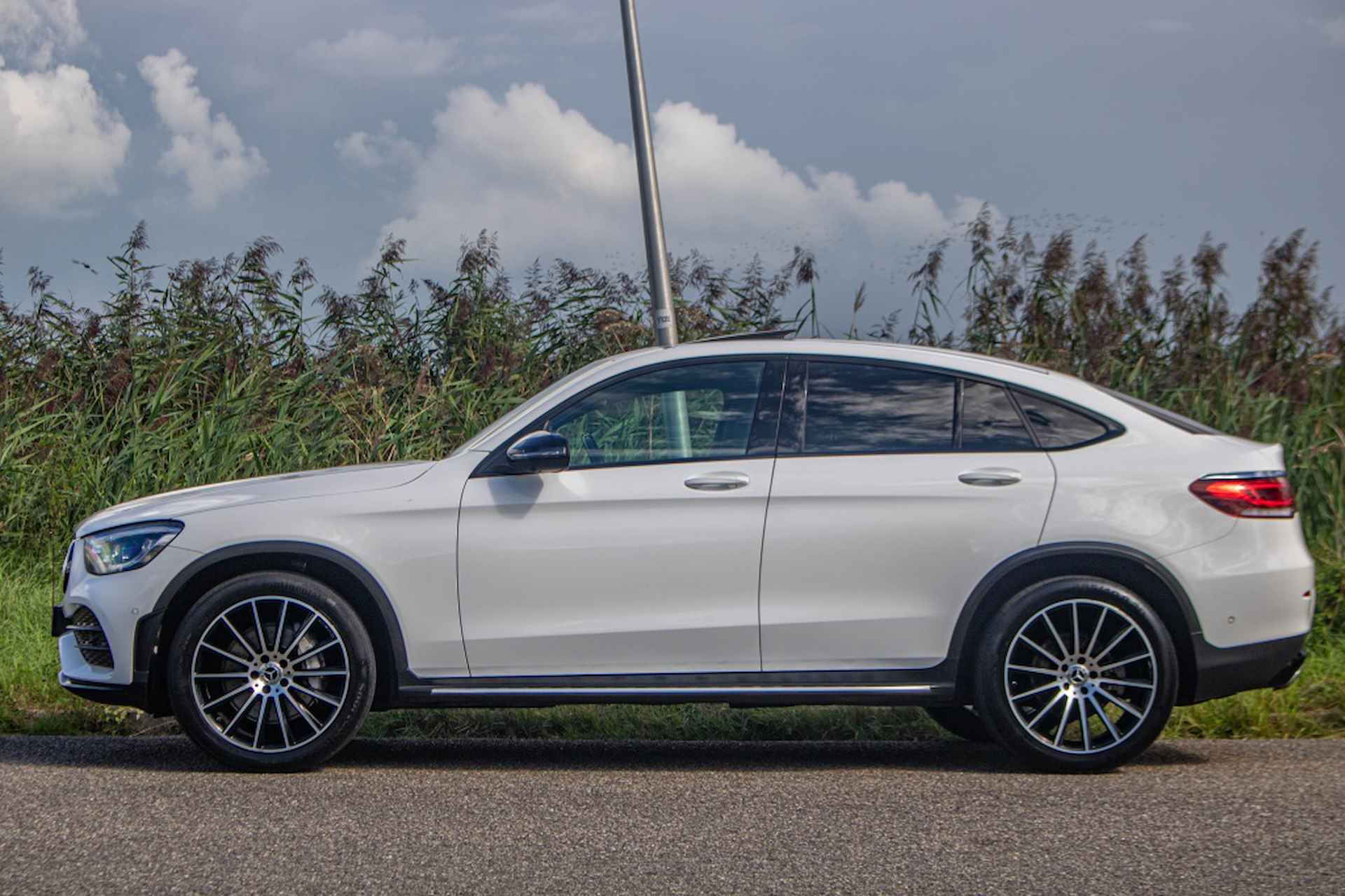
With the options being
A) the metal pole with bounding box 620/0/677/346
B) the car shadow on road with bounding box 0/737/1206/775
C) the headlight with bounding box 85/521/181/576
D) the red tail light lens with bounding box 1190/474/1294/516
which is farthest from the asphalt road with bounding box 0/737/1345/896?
the metal pole with bounding box 620/0/677/346

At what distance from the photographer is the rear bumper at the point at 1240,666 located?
5.85m

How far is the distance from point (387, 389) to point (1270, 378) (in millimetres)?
6776

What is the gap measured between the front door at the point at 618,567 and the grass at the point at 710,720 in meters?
1.35

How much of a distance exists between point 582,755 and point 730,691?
0.96 metres

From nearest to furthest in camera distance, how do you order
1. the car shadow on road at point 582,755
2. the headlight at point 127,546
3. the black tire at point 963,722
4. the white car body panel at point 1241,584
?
1. the white car body panel at point 1241,584
2. the headlight at point 127,546
3. the car shadow on road at point 582,755
4. the black tire at point 963,722

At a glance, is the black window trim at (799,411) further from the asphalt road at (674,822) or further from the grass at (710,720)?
the grass at (710,720)

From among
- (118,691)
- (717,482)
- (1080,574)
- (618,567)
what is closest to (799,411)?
(717,482)

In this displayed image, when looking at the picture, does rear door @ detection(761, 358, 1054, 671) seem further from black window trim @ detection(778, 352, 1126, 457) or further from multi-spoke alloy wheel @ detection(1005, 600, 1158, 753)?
multi-spoke alloy wheel @ detection(1005, 600, 1158, 753)

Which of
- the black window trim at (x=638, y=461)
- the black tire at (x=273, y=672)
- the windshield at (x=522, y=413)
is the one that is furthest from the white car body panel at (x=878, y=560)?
the black tire at (x=273, y=672)

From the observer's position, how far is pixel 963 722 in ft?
22.6

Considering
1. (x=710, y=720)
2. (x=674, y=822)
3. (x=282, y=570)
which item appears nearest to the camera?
(x=674, y=822)

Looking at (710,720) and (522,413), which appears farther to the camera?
(710,720)

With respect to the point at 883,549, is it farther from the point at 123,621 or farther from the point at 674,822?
the point at 123,621

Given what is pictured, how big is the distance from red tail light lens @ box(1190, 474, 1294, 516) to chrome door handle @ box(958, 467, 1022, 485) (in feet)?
2.25
